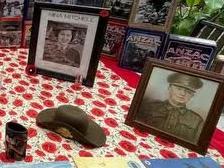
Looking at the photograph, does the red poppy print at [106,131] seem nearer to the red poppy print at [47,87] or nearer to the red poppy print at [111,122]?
the red poppy print at [111,122]

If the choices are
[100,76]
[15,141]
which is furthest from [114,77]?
[15,141]

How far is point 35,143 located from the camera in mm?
995

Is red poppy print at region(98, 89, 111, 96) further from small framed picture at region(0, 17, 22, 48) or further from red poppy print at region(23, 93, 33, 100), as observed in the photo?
small framed picture at region(0, 17, 22, 48)

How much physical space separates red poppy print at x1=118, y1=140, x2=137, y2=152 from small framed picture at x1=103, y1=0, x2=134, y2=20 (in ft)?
2.36

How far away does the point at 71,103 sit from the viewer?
49.6 inches

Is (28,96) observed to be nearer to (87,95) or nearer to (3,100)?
(3,100)

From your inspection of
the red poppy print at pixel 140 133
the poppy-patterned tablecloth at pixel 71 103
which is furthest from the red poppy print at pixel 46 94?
the red poppy print at pixel 140 133

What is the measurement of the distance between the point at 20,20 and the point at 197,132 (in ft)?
2.89

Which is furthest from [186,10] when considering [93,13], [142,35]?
[93,13]

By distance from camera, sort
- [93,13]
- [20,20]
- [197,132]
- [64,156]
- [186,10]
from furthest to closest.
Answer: [186,10]
[20,20]
[93,13]
[197,132]
[64,156]

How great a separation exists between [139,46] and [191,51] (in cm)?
23

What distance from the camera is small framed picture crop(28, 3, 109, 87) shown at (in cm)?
133

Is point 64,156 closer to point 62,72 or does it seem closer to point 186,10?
point 62,72

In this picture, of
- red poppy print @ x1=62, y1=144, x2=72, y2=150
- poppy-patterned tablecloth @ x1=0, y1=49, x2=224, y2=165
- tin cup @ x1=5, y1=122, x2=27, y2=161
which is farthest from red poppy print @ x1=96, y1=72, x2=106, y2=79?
tin cup @ x1=5, y1=122, x2=27, y2=161
